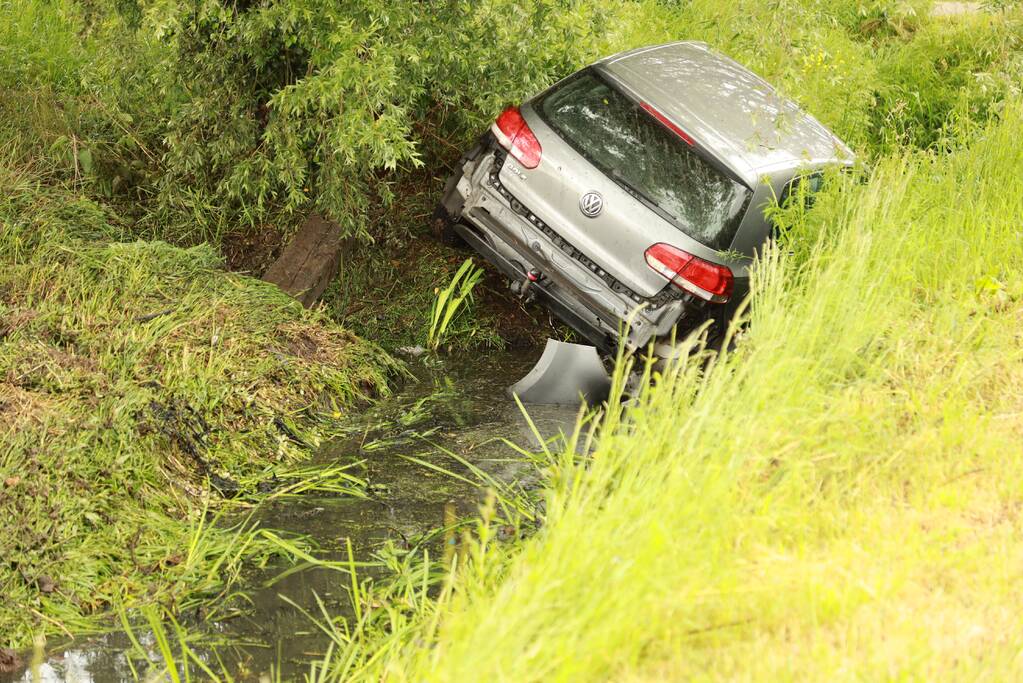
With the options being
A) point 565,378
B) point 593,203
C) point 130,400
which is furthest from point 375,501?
point 593,203

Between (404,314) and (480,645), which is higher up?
(480,645)

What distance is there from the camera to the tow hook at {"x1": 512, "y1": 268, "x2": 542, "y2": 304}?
6859 mm

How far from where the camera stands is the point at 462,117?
811 cm

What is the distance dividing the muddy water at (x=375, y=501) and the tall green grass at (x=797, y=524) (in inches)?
26.2

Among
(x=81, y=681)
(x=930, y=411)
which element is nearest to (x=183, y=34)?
(x=81, y=681)

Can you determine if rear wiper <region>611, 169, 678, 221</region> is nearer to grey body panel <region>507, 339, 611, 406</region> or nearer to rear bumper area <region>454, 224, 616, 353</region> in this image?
rear bumper area <region>454, 224, 616, 353</region>

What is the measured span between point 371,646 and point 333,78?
3484mm

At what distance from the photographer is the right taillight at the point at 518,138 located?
6762mm

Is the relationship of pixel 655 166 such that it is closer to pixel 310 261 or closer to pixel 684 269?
pixel 684 269

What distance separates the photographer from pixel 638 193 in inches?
262

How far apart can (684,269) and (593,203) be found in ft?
2.23

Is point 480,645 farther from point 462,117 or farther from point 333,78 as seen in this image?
point 462,117

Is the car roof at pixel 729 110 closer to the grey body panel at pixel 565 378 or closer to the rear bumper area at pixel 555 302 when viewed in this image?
the rear bumper area at pixel 555 302

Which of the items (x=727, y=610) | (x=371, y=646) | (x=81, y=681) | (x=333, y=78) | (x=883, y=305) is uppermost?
(x=333, y=78)
